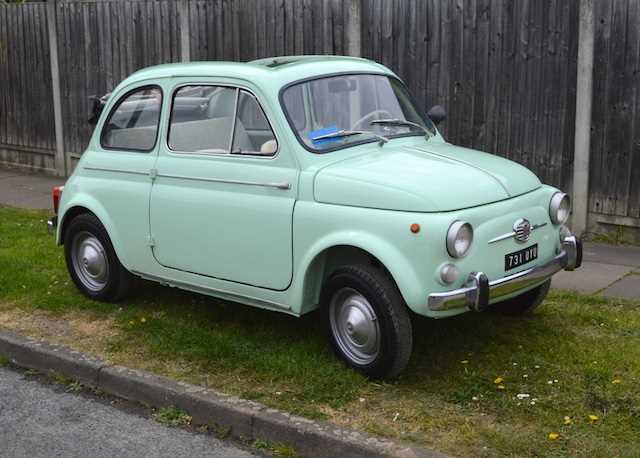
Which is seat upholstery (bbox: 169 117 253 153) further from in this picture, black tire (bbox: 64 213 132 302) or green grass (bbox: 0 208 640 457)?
green grass (bbox: 0 208 640 457)

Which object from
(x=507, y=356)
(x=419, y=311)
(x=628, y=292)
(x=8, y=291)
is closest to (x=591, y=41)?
(x=628, y=292)

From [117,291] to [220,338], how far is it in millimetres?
1274

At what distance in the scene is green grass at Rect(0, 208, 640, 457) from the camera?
4.73 m

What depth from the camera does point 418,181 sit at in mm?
5211

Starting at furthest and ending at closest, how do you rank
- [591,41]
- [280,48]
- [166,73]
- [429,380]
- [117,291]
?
[280,48]
[591,41]
[117,291]
[166,73]
[429,380]

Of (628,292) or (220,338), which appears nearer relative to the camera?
(220,338)

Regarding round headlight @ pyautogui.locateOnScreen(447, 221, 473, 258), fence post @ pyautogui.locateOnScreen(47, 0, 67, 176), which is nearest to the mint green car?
round headlight @ pyautogui.locateOnScreen(447, 221, 473, 258)

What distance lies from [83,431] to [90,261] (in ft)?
7.13

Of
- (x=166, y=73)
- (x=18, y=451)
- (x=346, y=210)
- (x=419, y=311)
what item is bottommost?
(x=18, y=451)

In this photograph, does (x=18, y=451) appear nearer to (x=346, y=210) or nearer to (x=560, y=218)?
(x=346, y=210)

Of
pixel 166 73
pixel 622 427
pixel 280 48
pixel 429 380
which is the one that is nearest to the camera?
pixel 622 427

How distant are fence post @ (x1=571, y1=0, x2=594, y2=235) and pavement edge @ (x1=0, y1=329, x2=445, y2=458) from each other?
15.5 ft

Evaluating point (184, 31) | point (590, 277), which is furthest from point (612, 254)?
point (184, 31)

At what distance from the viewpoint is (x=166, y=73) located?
650 cm
